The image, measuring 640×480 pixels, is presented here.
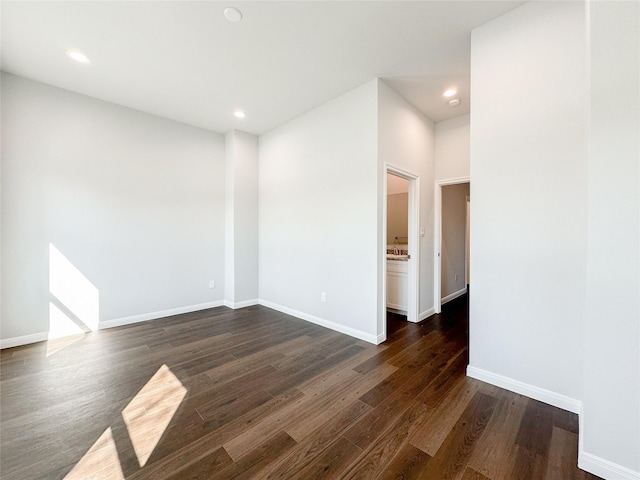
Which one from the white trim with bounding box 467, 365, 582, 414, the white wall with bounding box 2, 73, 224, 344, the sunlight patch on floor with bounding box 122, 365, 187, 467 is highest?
the white wall with bounding box 2, 73, 224, 344

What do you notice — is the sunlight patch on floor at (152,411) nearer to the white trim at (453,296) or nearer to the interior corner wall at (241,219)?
the interior corner wall at (241,219)

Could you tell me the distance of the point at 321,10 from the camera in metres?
2.11

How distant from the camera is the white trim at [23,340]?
2.92 meters

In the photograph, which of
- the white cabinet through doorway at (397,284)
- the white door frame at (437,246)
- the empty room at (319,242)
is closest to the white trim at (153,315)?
the empty room at (319,242)

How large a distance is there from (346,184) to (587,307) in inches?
97.9

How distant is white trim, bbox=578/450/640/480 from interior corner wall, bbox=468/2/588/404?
0.63 m

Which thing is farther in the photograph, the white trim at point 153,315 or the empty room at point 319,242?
the white trim at point 153,315

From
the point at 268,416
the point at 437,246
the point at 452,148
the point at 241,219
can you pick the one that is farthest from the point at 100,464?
the point at 452,148

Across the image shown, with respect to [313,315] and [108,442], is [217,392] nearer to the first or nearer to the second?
[108,442]

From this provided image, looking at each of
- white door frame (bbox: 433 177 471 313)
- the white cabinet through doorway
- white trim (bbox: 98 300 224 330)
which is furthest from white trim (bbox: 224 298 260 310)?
white door frame (bbox: 433 177 471 313)

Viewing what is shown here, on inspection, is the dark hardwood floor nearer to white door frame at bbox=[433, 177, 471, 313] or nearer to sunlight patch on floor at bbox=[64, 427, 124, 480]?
sunlight patch on floor at bbox=[64, 427, 124, 480]

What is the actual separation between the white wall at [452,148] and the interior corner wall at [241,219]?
10.5ft

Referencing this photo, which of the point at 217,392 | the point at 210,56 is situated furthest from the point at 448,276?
the point at 210,56

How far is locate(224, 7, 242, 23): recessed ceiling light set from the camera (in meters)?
2.11
